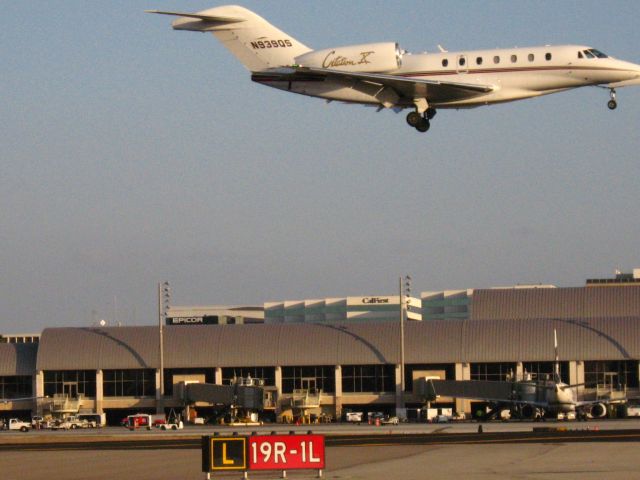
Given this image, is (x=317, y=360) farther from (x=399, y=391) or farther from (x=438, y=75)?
(x=438, y=75)

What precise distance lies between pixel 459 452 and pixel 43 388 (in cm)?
7133

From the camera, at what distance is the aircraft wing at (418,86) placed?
195 ft

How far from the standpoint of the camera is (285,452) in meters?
42.7

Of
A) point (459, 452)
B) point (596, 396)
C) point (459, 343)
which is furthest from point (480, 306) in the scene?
point (459, 452)

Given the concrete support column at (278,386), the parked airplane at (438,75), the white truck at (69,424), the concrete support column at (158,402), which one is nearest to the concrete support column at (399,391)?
the concrete support column at (278,386)

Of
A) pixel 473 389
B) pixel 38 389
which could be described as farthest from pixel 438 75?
pixel 38 389

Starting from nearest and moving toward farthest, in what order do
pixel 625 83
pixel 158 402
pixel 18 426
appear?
pixel 625 83 → pixel 18 426 → pixel 158 402

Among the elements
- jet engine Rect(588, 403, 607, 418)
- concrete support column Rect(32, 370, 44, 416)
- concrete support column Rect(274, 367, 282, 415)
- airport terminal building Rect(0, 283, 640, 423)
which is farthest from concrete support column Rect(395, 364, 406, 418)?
concrete support column Rect(32, 370, 44, 416)

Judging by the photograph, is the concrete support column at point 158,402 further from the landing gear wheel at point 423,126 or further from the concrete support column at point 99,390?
the landing gear wheel at point 423,126

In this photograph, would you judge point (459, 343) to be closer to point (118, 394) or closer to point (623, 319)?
point (623, 319)

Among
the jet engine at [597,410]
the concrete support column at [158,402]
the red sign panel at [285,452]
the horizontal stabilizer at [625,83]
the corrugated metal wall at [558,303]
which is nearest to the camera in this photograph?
the red sign panel at [285,452]

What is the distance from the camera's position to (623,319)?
111750 millimetres

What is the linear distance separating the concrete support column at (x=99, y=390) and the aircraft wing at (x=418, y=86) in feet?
199

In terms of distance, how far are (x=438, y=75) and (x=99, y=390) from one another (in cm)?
6425
